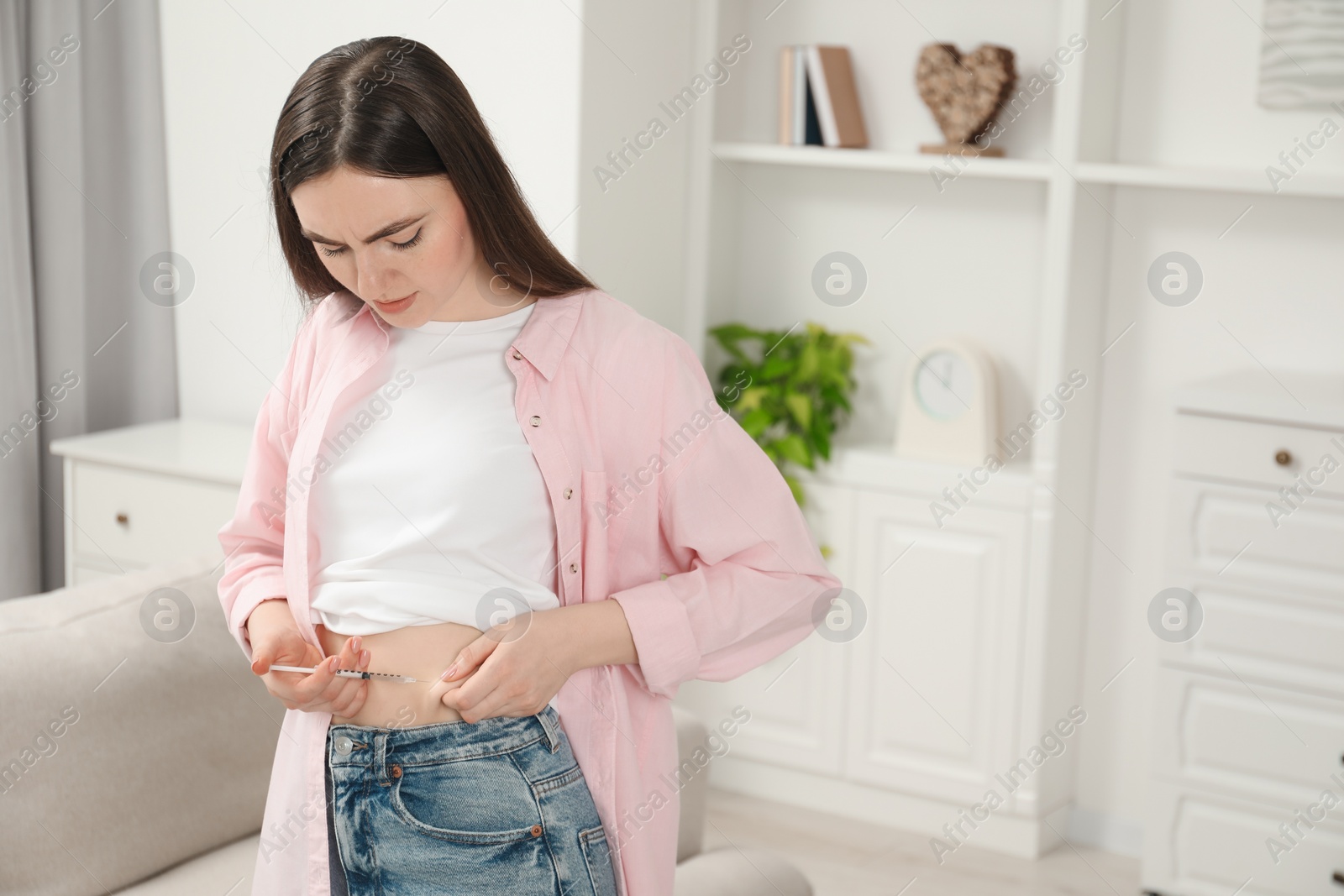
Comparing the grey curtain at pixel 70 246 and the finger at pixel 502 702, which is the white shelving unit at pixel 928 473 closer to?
the grey curtain at pixel 70 246

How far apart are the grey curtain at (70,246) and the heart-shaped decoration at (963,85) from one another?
1.86 metres

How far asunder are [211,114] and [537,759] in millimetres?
2457

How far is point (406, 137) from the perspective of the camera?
1.11m

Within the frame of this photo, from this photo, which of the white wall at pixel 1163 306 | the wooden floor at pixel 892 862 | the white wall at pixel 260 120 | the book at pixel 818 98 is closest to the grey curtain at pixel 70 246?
the white wall at pixel 260 120

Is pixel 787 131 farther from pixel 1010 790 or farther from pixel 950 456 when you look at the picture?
pixel 1010 790

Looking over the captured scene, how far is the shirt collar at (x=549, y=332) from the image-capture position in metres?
1.20

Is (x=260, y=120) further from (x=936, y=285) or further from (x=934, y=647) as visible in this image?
(x=934, y=647)

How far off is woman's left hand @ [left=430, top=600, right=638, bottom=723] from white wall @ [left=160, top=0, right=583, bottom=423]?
1.70 metres

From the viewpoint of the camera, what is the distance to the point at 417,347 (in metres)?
1.24

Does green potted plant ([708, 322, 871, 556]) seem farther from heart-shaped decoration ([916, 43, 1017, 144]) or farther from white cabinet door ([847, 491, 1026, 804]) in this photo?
heart-shaped decoration ([916, 43, 1017, 144])

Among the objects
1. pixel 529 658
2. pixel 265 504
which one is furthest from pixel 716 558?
pixel 265 504

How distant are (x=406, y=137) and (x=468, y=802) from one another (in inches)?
22.3

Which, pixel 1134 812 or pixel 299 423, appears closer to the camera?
pixel 299 423

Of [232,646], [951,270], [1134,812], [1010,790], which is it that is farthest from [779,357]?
[232,646]
